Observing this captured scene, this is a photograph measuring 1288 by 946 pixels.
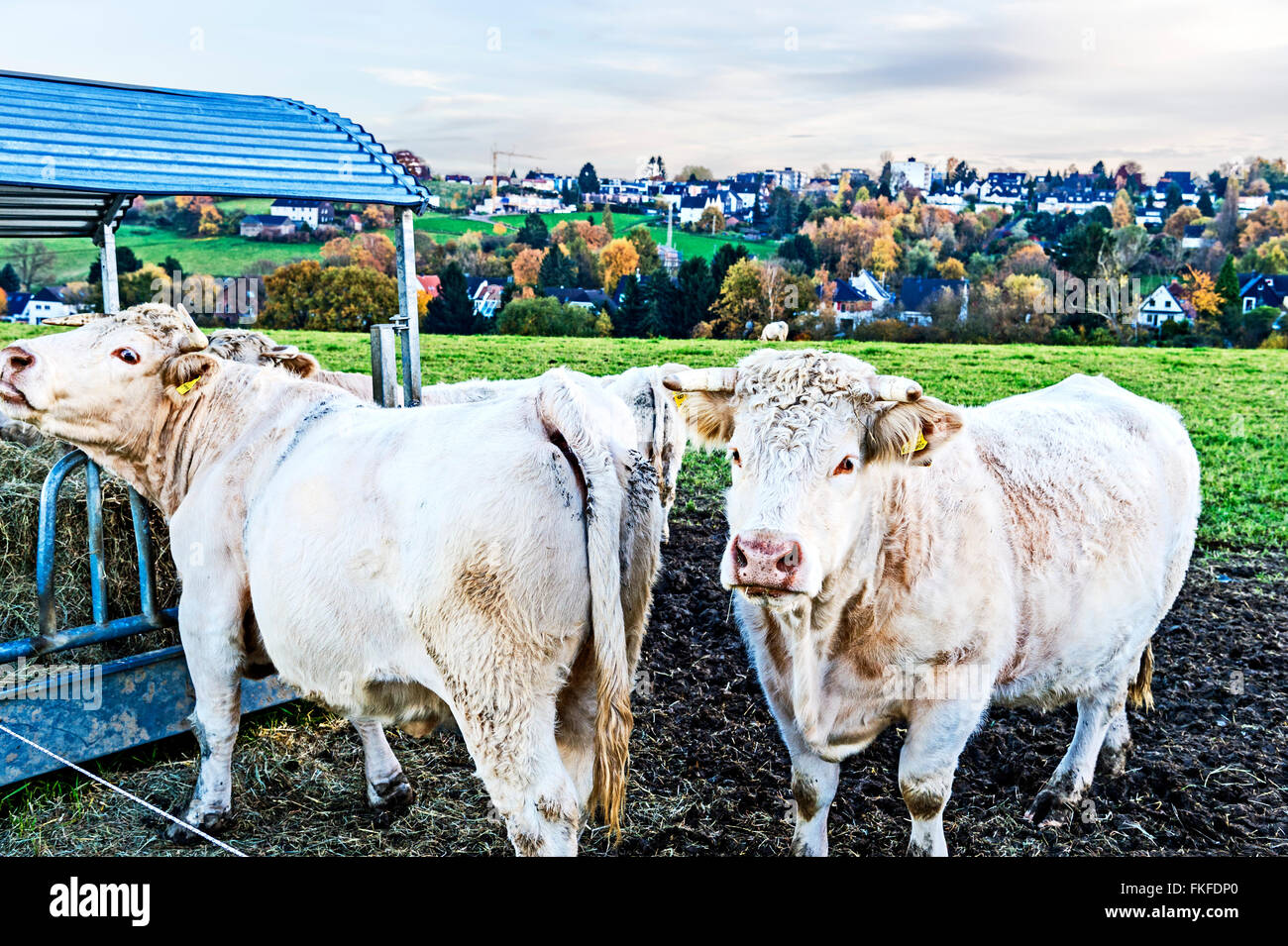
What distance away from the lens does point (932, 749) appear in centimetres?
339

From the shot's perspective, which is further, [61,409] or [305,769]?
[305,769]

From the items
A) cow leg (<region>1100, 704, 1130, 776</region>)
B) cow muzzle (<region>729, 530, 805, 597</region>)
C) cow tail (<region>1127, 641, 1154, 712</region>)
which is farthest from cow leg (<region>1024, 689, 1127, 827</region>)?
cow muzzle (<region>729, 530, 805, 597</region>)

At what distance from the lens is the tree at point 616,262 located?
47.8 m

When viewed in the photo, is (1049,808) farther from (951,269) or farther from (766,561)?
(951,269)

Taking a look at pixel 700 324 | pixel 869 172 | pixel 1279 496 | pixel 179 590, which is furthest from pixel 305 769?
pixel 869 172

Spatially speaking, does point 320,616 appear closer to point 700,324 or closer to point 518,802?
point 518,802

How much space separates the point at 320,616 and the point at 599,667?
41.4 inches

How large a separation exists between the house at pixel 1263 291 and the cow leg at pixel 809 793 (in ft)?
175

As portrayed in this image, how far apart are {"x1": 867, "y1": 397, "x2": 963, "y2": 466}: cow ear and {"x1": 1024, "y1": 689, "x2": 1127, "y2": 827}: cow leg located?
2078 millimetres

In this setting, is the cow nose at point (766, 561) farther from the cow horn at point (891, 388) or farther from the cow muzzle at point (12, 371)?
the cow muzzle at point (12, 371)

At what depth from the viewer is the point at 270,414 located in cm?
425

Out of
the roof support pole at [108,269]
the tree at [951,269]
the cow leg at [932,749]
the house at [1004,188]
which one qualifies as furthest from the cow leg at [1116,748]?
the house at [1004,188]

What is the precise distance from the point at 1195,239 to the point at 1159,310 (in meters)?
18.4

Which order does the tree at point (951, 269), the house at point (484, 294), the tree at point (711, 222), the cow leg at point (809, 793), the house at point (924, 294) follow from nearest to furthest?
the cow leg at point (809, 793) < the house at point (484, 294) < the house at point (924, 294) < the tree at point (951, 269) < the tree at point (711, 222)
